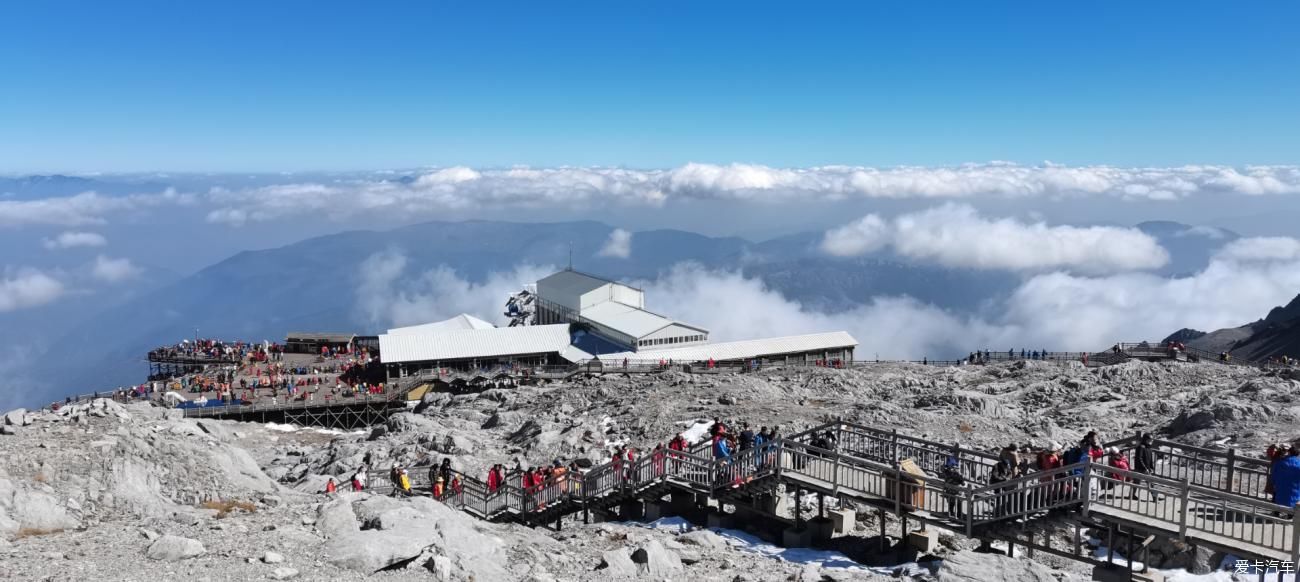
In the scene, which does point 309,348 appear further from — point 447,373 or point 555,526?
point 555,526

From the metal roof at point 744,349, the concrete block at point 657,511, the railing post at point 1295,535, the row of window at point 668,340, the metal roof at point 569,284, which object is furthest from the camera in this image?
the metal roof at point 569,284

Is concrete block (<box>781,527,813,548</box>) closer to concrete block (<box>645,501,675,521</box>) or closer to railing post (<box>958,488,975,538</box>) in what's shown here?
railing post (<box>958,488,975,538</box>)

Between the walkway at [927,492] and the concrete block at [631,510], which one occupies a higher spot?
the walkway at [927,492]

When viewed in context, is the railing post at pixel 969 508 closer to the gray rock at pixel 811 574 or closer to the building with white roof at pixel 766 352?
the gray rock at pixel 811 574

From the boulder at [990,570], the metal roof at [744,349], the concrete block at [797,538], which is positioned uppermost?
the boulder at [990,570]

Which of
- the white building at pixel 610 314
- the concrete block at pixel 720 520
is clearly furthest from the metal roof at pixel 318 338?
the concrete block at pixel 720 520

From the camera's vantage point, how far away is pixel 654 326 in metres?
69.4

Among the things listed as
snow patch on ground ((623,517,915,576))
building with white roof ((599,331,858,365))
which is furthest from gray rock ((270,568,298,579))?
building with white roof ((599,331,858,365))

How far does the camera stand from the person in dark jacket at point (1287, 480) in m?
15.9

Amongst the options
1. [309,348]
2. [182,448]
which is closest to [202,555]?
[182,448]

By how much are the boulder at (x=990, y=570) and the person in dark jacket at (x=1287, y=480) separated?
4514mm

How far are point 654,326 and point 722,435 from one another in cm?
4717

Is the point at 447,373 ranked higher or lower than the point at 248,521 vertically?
lower

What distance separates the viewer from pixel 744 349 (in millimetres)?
65750
